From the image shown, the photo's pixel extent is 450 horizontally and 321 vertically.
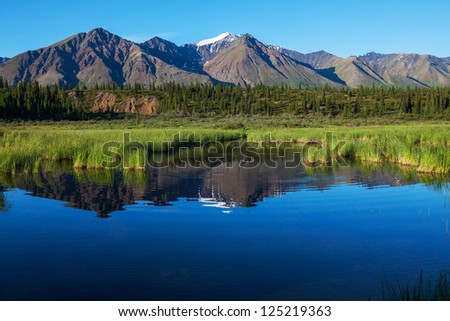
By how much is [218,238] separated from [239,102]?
11524cm

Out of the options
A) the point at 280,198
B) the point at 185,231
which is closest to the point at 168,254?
the point at 185,231

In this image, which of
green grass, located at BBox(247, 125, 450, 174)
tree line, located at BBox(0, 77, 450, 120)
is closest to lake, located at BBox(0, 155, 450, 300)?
green grass, located at BBox(247, 125, 450, 174)

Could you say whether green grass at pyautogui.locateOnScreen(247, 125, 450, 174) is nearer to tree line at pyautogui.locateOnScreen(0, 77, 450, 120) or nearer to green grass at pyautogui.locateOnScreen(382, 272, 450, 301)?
green grass at pyautogui.locateOnScreen(382, 272, 450, 301)

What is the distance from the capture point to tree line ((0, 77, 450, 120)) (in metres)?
98.1

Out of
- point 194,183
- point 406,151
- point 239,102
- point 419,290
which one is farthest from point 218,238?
point 239,102

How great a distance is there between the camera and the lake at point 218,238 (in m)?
8.40

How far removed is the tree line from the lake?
260 feet

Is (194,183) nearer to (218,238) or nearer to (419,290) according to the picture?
(218,238)

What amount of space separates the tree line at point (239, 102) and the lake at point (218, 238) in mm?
79103

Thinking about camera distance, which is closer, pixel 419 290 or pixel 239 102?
pixel 419 290

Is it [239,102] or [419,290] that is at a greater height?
[239,102]

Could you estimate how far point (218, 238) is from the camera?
11.5 metres

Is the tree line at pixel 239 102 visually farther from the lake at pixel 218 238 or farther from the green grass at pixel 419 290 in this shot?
the green grass at pixel 419 290
